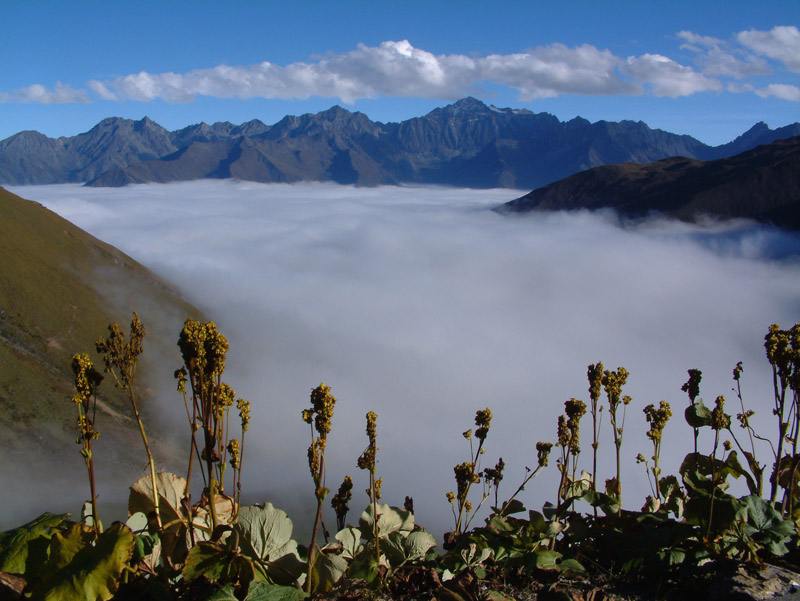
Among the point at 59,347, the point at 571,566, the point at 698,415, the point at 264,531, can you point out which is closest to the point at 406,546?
the point at 264,531

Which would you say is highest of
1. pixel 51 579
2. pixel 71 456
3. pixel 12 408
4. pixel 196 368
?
pixel 196 368

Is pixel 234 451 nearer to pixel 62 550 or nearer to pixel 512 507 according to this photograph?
pixel 62 550

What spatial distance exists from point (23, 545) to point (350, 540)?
7.54 ft

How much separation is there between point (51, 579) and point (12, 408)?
505 feet

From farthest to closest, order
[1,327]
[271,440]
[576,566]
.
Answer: [271,440] < [1,327] < [576,566]

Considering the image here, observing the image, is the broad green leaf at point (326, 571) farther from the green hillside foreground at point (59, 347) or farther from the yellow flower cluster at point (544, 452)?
the green hillside foreground at point (59, 347)

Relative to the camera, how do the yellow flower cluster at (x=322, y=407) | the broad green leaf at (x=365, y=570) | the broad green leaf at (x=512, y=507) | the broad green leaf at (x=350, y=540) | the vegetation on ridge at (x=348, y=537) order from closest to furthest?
the yellow flower cluster at (x=322, y=407) < the vegetation on ridge at (x=348, y=537) < the broad green leaf at (x=365, y=570) < the broad green leaf at (x=350, y=540) < the broad green leaf at (x=512, y=507)

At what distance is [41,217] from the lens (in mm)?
189625

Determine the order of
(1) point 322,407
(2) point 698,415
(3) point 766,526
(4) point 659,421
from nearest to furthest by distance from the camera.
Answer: (1) point 322,407 → (3) point 766,526 → (4) point 659,421 → (2) point 698,415

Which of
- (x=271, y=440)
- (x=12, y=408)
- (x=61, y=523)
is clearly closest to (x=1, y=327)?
(x=12, y=408)

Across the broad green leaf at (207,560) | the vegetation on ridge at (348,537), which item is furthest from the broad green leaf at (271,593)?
the broad green leaf at (207,560)

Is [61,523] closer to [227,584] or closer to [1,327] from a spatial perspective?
[227,584]

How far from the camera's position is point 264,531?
14.2ft

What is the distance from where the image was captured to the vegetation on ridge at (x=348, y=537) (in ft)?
11.9
